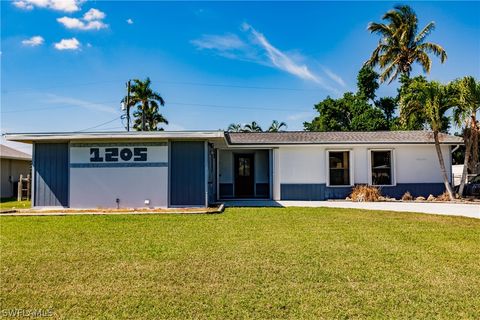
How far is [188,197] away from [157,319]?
7.91 metres

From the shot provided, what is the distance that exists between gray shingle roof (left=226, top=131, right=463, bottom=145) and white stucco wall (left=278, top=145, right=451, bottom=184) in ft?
1.00

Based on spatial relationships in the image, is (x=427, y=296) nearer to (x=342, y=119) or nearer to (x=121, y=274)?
(x=121, y=274)

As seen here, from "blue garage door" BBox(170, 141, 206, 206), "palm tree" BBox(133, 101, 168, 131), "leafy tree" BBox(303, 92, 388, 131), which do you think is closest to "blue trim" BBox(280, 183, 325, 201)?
"blue garage door" BBox(170, 141, 206, 206)

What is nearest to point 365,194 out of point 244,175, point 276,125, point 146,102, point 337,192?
point 337,192

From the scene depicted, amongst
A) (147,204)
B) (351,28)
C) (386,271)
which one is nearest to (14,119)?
(147,204)

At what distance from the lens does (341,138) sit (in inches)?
585

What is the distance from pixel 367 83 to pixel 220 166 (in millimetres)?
20310

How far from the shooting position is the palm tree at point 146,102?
29455 mm

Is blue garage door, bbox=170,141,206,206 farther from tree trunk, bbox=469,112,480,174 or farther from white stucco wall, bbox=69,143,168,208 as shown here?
tree trunk, bbox=469,112,480,174

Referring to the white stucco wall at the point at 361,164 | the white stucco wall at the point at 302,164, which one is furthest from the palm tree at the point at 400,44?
the white stucco wall at the point at 302,164

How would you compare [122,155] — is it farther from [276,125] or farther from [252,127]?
[276,125]

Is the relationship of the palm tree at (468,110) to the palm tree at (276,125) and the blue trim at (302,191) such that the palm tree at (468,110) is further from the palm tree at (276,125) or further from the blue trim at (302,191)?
the palm tree at (276,125)

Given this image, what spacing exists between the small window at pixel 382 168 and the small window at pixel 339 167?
44.2 inches

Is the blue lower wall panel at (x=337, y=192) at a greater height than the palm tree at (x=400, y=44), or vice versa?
the palm tree at (x=400, y=44)
